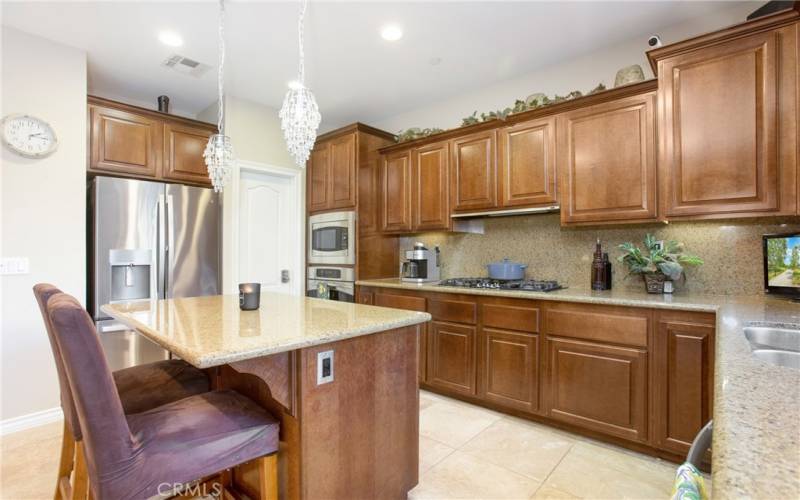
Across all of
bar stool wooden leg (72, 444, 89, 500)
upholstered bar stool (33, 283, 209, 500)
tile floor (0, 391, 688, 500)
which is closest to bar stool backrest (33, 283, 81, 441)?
upholstered bar stool (33, 283, 209, 500)

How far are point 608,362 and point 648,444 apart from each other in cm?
47

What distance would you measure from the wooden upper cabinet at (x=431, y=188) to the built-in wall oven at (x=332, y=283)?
0.86m

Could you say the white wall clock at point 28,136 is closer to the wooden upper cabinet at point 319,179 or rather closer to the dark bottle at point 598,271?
the wooden upper cabinet at point 319,179

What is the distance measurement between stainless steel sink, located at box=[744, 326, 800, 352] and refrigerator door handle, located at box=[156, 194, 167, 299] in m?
3.68

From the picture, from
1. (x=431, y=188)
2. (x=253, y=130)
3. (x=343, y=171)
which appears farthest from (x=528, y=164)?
(x=253, y=130)

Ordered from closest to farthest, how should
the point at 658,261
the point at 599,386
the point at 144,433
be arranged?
the point at 144,433
the point at 599,386
the point at 658,261

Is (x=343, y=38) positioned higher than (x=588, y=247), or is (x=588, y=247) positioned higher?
(x=343, y=38)

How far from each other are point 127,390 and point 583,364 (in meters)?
2.40

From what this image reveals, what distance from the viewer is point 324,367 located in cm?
141

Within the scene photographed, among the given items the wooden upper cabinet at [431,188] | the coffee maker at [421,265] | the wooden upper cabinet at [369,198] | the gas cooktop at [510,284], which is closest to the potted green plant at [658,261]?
the gas cooktop at [510,284]

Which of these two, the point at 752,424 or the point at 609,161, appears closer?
the point at 752,424

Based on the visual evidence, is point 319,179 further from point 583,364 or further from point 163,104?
point 583,364

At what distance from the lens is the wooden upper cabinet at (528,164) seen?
279 cm

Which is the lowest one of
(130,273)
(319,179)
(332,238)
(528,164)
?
(130,273)
